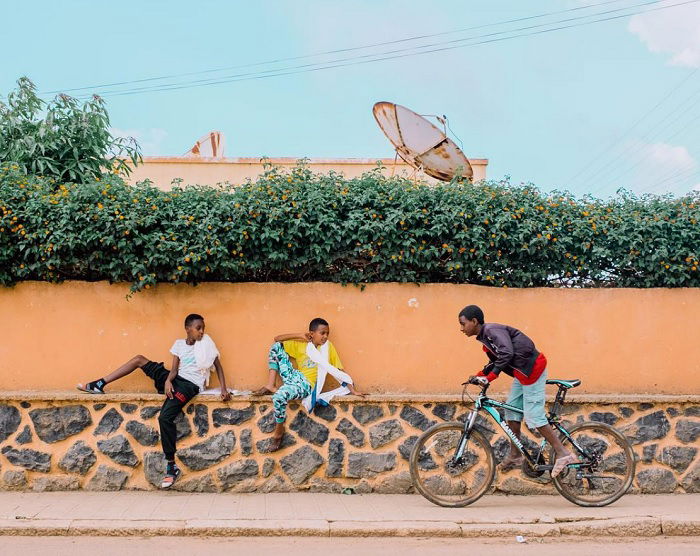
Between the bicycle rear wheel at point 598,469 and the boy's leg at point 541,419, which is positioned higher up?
the boy's leg at point 541,419

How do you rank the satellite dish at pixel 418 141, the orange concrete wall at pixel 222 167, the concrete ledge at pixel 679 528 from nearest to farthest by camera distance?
1. the concrete ledge at pixel 679 528
2. the satellite dish at pixel 418 141
3. the orange concrete wall at pixel 222 167

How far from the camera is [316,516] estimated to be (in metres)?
6.66

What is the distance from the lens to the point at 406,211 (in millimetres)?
7973

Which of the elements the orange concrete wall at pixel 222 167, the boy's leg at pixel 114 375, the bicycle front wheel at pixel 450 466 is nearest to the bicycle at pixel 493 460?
the bicycle front wheel at pixel 450 466

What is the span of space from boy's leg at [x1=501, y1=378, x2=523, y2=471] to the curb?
97cm

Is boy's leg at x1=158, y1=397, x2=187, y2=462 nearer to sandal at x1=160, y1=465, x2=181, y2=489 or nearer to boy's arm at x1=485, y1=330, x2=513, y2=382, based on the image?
sandal at x1=160, y1=465, x2=181, y2=489

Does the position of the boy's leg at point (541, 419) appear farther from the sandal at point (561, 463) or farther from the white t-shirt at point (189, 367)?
the white t-shirt at point (189, 367)

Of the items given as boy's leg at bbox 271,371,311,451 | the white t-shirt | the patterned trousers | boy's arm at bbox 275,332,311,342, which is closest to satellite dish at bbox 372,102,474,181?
boy's arm at bbox 275,332,311,342

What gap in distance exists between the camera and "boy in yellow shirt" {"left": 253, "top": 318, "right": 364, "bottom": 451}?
25.3 ft

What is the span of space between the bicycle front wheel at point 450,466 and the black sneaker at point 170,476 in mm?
2284

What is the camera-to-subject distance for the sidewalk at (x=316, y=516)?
249 inches

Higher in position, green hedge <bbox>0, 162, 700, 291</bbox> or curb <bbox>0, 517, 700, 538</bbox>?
green hedge <bbox>0, 162, 700, 291</bbox>

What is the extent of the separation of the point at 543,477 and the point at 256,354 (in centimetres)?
313

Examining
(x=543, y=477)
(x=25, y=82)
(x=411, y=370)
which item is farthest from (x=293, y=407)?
(x=25, y=82)
